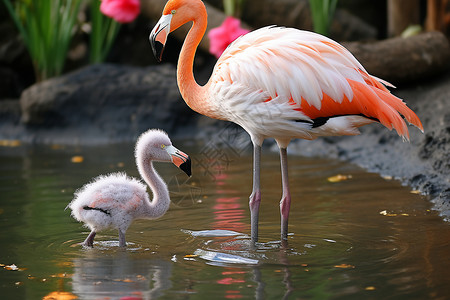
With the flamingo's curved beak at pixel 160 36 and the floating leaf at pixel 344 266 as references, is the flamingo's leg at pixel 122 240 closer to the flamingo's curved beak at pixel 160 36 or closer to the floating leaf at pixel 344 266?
the flamingo's curved beak at pixel 160 36

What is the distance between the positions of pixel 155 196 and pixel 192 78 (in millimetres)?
791

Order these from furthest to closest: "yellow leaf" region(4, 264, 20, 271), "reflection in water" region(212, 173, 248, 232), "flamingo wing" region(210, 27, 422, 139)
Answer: "reflection in water" region(212, 173, 248, 232)
"flamingo wing" region(210, 27, 422, 139)
"yellow leaf" region(4, 264, 20, 271)

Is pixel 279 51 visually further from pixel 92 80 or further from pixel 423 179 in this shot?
pixel 92 80

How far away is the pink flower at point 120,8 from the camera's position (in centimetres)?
900

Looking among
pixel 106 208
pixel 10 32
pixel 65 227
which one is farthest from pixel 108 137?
pixel 106 208

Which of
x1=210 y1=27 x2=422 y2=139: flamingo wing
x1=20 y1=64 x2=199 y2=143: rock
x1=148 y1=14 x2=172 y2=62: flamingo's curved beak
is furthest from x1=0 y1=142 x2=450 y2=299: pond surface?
x1=20 y1=64 x2=199 y2=143: rock

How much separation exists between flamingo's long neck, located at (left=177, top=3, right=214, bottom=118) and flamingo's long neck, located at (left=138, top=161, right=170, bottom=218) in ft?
1.71

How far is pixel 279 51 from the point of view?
4.14 metres

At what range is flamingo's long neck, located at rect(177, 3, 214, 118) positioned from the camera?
14.4 ft

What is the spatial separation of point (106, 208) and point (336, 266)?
1.45m

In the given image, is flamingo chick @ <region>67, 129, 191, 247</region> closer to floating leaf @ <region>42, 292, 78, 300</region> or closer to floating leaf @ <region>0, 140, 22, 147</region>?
floating leaf @ <region>42, 292, 78, 300</region>

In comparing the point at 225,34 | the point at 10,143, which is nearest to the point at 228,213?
→ the point at 225,34

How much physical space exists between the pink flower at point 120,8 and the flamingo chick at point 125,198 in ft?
15.4

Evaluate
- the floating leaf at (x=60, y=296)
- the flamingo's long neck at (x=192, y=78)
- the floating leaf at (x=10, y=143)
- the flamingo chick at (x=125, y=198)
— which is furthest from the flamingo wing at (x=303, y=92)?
the floating leaf at (x=10, y=143)
